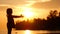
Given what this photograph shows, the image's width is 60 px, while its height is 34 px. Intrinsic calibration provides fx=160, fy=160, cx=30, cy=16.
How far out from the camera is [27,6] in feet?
3.91

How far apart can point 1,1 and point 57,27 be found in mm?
462

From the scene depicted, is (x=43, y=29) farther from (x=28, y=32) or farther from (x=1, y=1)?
(x=1, y=1)

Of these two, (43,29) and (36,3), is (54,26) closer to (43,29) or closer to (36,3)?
(43,29)

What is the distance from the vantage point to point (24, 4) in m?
1.21

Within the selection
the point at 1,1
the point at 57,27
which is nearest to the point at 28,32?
the point at 57,27

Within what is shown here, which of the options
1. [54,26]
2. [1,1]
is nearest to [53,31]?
[54,26]

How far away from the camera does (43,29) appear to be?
3.53ft

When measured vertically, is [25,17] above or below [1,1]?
below

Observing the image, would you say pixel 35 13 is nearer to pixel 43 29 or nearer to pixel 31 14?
pixel 31 14

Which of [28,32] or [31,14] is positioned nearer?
[28,32]

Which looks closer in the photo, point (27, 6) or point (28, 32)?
point (28, 32)

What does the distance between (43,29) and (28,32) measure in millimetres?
107

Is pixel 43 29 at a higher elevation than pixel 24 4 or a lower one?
lower

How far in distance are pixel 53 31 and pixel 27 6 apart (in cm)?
27
